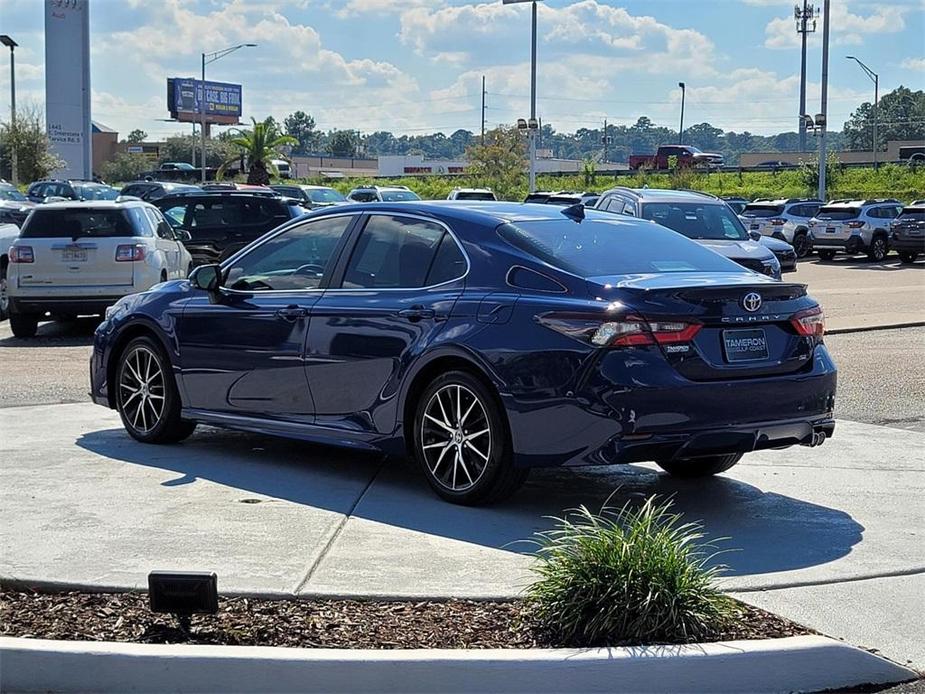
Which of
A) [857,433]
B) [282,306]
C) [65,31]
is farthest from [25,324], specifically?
[65,31]

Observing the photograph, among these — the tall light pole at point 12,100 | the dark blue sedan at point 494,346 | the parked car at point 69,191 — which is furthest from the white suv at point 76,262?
the tall light pole at point 12,100

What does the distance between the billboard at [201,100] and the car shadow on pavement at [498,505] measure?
109 metres

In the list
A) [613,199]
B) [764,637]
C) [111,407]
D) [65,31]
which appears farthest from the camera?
[65,31]

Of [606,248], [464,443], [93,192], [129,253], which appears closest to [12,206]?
[93,192]

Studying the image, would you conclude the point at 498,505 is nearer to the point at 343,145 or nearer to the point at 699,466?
the point at 699,466

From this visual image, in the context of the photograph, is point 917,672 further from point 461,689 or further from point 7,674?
point 7,674

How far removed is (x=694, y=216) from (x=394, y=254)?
44.6 feet

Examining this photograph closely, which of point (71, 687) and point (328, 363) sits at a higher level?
point (328, 363)

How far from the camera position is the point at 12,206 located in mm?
30016

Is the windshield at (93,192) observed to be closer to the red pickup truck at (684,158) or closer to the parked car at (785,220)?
the parked car at (785,220)

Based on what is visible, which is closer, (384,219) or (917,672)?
(917,672)

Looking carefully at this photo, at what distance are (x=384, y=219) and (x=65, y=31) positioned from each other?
5785 cm

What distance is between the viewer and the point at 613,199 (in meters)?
21.6

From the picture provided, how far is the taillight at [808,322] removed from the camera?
7.42 meters
